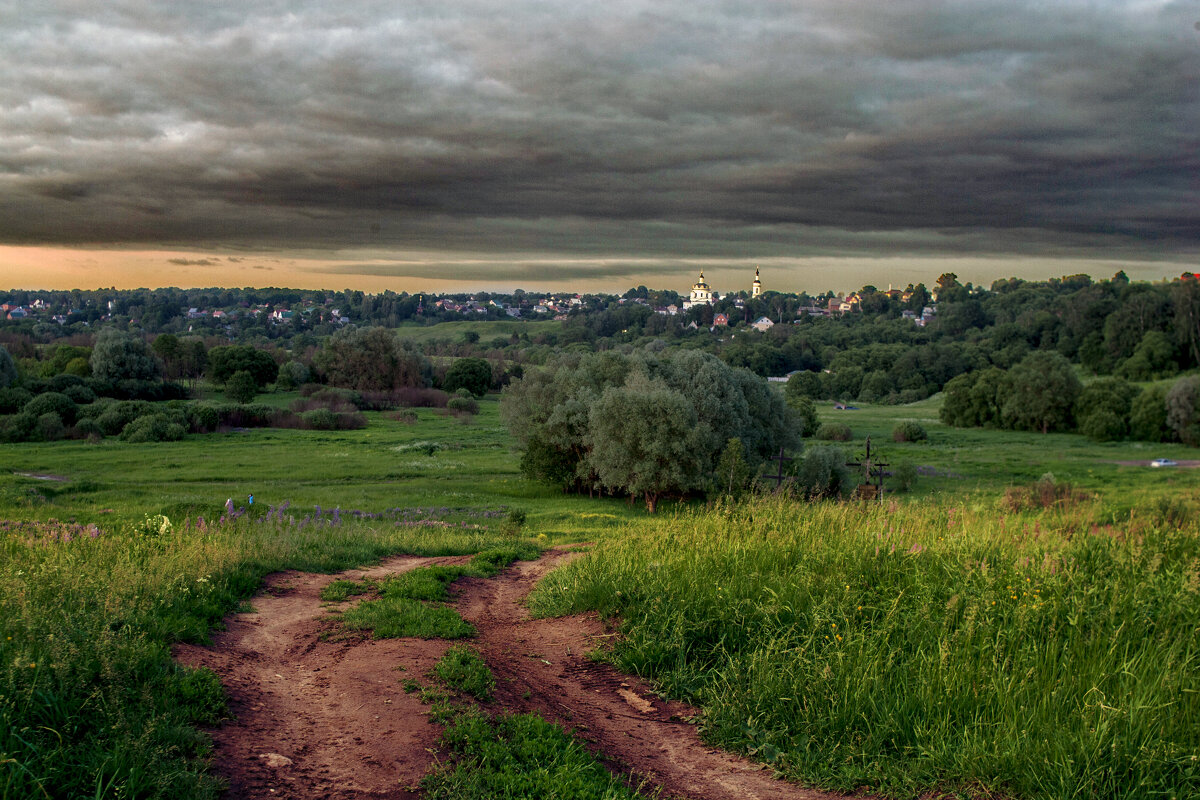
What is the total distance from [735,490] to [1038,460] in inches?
1618

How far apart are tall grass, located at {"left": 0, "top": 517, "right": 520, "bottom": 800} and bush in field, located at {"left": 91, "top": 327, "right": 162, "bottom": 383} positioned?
254ft

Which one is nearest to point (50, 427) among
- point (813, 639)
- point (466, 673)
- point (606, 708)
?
point (466, 673)

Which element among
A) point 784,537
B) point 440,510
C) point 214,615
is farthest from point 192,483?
point 784,537

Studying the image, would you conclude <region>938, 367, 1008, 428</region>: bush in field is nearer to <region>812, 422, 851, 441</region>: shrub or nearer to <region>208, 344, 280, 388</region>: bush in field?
<region>812, 422, 851, 441</region>: shrub

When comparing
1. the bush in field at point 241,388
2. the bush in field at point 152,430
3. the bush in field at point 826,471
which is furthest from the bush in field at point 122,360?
the bush in field at point 826,471

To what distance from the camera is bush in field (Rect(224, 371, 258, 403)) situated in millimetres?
74375

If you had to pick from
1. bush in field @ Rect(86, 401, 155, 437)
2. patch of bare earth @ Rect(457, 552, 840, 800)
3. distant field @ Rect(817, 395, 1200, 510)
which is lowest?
distant field @ Rect(817, 395, 1200, 510)

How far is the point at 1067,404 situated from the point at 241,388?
87.2 meters

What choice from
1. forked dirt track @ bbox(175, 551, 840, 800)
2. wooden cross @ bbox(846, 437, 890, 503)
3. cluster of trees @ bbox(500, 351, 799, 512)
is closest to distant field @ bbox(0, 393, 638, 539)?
cluster of trees @ bbox(500, 351, 799, 512)

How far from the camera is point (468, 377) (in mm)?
92750

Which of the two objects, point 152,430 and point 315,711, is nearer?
point 315,711

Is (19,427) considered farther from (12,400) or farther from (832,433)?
(832,433)

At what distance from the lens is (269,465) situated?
136ft

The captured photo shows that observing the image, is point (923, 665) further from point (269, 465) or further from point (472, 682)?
point (269, 465)
